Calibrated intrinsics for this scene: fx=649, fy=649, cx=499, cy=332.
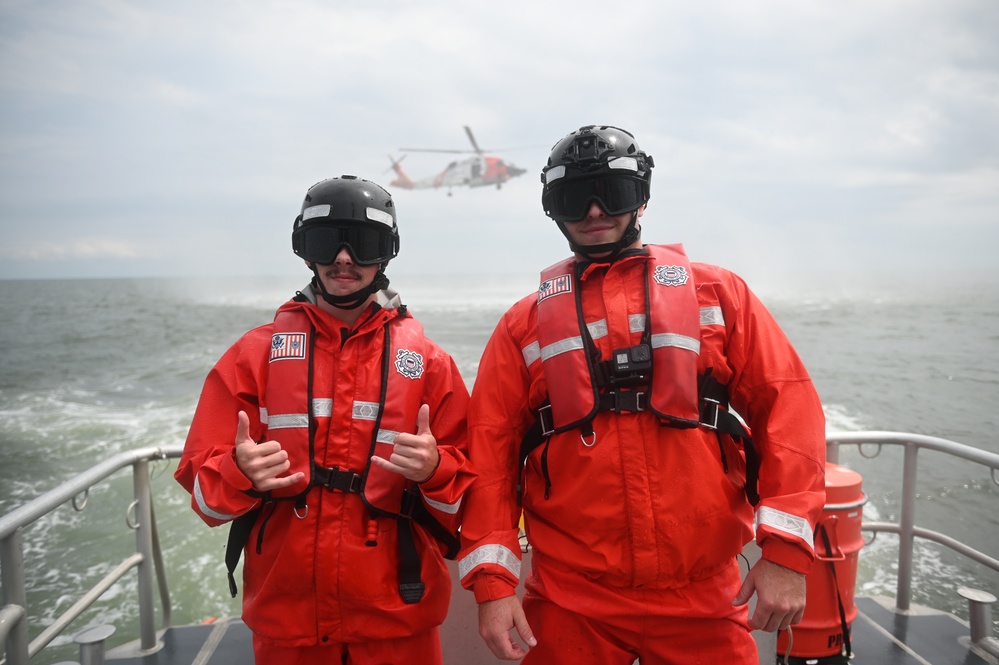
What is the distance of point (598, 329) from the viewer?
198 cm

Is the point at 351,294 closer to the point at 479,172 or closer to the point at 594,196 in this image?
the point at 594,196

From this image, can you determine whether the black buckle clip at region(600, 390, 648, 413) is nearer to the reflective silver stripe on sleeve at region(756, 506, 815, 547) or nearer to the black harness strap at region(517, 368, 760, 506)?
the black harness strap at region(517, 368, 760, 506)

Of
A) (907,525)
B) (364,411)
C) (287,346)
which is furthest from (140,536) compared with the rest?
(907,525)

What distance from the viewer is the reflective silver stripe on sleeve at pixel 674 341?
6.14ft

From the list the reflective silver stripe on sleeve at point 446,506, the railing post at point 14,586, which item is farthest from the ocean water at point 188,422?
the reflective silver stripe on sleeve at point 446,506

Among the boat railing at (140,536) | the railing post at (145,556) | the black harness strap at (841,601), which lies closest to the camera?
the boat railing at (140,536)

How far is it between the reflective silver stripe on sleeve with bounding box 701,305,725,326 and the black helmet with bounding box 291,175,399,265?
107cm

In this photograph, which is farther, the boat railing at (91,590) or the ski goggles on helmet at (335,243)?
the ski goggles on helmet at (335,243)

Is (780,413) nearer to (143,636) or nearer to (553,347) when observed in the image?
(553,347)

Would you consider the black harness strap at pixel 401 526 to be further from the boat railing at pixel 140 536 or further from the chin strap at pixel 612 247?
the chin strap at pixel 612 247

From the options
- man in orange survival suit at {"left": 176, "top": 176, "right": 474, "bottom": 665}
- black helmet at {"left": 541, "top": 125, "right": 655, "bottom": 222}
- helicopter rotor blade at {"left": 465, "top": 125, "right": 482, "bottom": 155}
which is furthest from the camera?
helicopter rotor blade at {"left": 465, "top": 125, "right": 482, "bottom": 155}

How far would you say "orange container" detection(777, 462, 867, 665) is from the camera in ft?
9.09

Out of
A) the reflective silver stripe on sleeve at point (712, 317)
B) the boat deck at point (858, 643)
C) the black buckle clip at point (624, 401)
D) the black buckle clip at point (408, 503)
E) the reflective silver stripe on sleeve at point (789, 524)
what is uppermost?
the reflective silver stripe on sleeve at point (712, 317)

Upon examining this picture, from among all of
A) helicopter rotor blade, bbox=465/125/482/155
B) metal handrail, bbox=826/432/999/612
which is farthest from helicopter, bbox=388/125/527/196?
metal handrail, bbox=826/432/999/612
